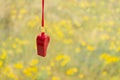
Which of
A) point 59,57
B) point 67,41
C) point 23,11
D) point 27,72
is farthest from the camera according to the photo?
point 23,11

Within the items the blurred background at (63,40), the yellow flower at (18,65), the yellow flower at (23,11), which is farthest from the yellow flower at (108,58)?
the yellow flower at (23,11)

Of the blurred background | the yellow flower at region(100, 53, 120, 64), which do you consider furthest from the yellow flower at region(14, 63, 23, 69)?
the yellow flower at region(100, 53, 120, 64)

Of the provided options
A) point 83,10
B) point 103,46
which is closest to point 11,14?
point 83,10

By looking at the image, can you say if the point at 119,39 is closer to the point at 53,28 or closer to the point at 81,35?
the point at 81,35

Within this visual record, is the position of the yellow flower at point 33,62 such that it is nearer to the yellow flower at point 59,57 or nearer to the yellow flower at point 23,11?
the yellow flower at point 59,57

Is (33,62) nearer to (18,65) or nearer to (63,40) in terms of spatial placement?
(18,65)

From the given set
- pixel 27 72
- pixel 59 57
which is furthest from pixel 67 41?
pixel 27 72

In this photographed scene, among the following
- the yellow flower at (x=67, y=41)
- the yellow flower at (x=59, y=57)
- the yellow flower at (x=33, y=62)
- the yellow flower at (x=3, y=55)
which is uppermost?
the yellow flower at (x=67, y=41)

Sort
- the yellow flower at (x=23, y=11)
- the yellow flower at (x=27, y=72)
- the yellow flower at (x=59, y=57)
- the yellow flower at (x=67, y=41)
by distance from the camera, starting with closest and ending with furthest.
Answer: the yellow flower at (x=27, y=72) → the yellow flower at (x=59, y=57) → the yellow flower at (x=67, y=41) → the yellow flower at (x=23, y=11)
